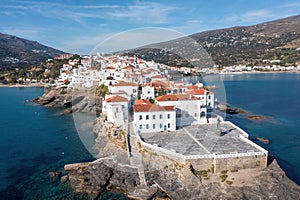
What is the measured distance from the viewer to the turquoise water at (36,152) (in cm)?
1453

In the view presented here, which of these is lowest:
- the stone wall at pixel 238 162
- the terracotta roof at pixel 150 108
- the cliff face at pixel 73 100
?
the stone wall at pixel 238 162

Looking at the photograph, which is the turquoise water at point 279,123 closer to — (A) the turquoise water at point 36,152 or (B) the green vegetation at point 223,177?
(B) the green vegetation at point 223,177

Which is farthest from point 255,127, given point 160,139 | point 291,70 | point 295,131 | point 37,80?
point 291,70

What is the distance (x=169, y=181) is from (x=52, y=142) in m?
12.7

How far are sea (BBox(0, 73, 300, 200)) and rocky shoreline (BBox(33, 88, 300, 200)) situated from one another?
0.75 meters

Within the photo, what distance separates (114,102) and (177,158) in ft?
27.2

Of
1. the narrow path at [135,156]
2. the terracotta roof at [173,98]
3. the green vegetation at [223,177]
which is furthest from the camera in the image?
the terracotta roof at [173,98]

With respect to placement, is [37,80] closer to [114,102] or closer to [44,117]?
[44,117]

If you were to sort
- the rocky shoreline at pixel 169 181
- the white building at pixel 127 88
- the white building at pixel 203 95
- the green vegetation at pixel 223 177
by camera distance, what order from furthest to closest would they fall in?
the white building at pixel 127 88, the white building at pixel 203 95, the green vegetation at pixel 223 177, the rocky shoreline at pixel 169 181

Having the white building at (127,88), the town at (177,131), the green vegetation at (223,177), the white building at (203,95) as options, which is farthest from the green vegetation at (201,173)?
the white building at (127,88)

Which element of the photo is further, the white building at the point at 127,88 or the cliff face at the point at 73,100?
the cliff face at the point at 73,100

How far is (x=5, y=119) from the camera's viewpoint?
31.6m

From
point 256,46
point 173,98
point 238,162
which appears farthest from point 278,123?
point 256,46

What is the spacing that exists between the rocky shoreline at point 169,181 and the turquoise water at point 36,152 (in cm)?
87
